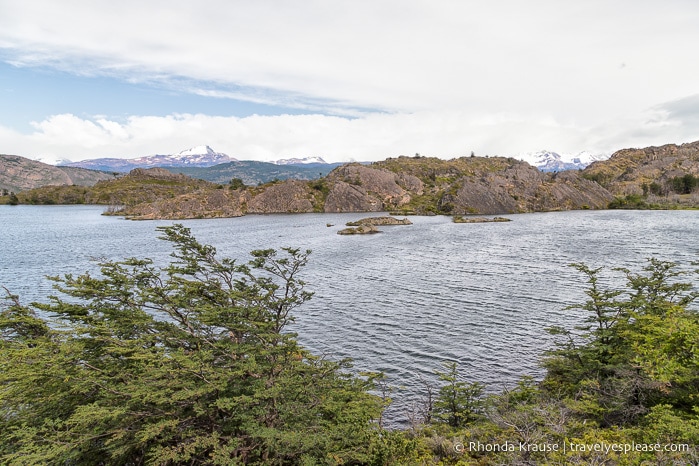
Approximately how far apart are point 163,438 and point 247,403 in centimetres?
302

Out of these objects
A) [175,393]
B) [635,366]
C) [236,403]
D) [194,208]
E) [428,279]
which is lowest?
[428,279]

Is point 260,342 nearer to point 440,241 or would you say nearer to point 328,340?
point 328,340

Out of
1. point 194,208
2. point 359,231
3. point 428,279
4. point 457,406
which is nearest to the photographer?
point 457,406

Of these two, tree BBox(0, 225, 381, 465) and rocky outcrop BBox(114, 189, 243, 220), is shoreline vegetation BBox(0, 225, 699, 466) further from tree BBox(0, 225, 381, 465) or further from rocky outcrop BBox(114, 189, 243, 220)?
rocky outcrop BBox(114, 189, 243, 220)

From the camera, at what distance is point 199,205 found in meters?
187

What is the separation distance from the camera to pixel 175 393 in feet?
44.4

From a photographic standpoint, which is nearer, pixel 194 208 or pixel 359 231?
pixel 359 231

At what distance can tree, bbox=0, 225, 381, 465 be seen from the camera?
534 inches

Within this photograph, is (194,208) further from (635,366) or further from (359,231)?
(635,366)

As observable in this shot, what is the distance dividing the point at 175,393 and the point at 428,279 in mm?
46462

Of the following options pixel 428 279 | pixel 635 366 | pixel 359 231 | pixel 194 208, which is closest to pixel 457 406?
pixel 635 366

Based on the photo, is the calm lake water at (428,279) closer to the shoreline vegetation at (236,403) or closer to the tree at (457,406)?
the tree at (457,406)

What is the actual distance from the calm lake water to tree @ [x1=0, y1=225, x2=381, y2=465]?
5.60 metres

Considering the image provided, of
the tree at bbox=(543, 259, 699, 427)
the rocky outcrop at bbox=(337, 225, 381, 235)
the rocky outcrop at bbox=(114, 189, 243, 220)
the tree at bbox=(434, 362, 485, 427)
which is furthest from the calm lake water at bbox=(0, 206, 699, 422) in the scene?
the rocky outcrop at bbox=(114, 189, 243, 220)
